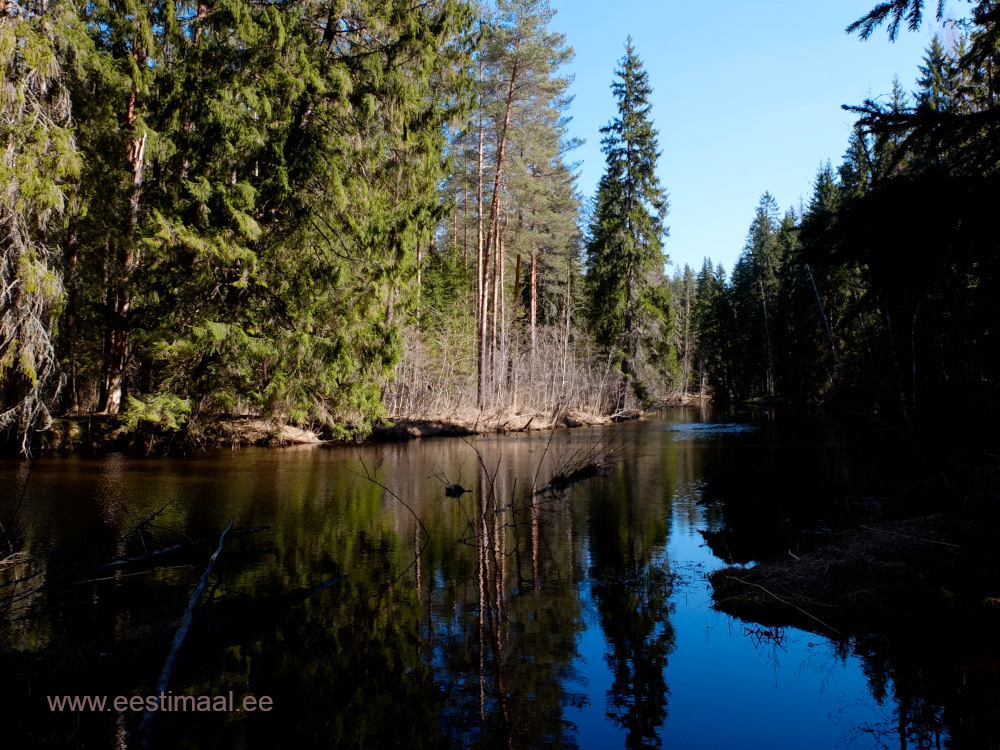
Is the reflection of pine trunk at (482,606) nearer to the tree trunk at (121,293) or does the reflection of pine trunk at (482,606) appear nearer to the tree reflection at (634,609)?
the tree reflection at (634,609)

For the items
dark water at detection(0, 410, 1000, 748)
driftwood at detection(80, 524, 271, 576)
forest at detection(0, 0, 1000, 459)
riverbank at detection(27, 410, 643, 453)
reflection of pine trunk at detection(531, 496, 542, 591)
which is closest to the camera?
dark water at detection(0, 410, 1000, 748)

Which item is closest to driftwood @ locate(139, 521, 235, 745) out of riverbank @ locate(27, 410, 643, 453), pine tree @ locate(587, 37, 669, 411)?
A: riverbank @ locate(27, 410, 643, 453)

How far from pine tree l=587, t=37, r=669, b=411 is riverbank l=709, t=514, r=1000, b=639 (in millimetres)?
23005

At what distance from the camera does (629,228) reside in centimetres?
2912

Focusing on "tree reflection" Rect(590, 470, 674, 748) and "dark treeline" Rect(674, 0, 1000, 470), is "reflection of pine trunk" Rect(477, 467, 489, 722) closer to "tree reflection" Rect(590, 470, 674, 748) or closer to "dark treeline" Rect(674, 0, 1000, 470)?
"tree reflection" Rect(590, 470, 674, 748)

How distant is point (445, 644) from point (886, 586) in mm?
3524

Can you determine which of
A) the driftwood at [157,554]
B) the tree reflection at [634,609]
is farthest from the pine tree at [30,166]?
the tree reflection at [634,609]

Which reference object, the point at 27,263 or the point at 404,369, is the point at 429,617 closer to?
the point at 27,263

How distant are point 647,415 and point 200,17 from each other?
24.8 metres

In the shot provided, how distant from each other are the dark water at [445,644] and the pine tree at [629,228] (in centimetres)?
2175

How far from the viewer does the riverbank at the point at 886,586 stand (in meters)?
4.44

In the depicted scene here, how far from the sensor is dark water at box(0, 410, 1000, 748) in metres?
3.29

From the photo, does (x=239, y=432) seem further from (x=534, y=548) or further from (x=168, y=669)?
(x=168, y=669)

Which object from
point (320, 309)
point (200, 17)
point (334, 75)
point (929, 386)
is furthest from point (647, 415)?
point (200, 17)
